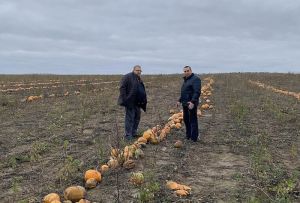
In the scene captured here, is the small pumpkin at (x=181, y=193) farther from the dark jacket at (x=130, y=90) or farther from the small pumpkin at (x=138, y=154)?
the dark jacket at (x=130, y=90)

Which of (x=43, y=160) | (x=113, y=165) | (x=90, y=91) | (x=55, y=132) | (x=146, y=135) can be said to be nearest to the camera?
(x=113, y=165)

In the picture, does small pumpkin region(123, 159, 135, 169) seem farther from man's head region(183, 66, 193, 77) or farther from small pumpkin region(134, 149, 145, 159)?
man's head region(183, 66, 193, 77)

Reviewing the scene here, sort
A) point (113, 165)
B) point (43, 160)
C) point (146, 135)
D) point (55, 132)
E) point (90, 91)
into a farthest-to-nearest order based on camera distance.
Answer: point (90, 91), point (55, 132), point (146, 135), point (43, 160), point (113, 165)

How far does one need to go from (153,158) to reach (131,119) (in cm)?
238

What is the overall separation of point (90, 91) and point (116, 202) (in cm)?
1986

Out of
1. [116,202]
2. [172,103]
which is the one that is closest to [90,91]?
[172,103]

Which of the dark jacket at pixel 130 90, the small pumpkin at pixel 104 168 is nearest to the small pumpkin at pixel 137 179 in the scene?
the small pumpkin at pixel 104 168

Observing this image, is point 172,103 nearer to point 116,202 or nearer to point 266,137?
point 266,137

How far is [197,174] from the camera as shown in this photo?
8.55 meters

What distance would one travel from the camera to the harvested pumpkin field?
734cm

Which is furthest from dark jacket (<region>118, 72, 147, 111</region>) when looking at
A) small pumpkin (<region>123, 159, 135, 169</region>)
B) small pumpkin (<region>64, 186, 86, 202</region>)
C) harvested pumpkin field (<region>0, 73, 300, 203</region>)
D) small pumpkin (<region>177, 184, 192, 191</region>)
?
small pumpkin (<region>64, 186, 86, 202</region>)

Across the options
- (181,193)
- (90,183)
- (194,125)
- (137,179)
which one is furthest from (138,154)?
(194,125)

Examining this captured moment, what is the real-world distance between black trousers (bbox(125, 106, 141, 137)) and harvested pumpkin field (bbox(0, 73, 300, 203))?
29cm

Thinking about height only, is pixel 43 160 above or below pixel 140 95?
below
